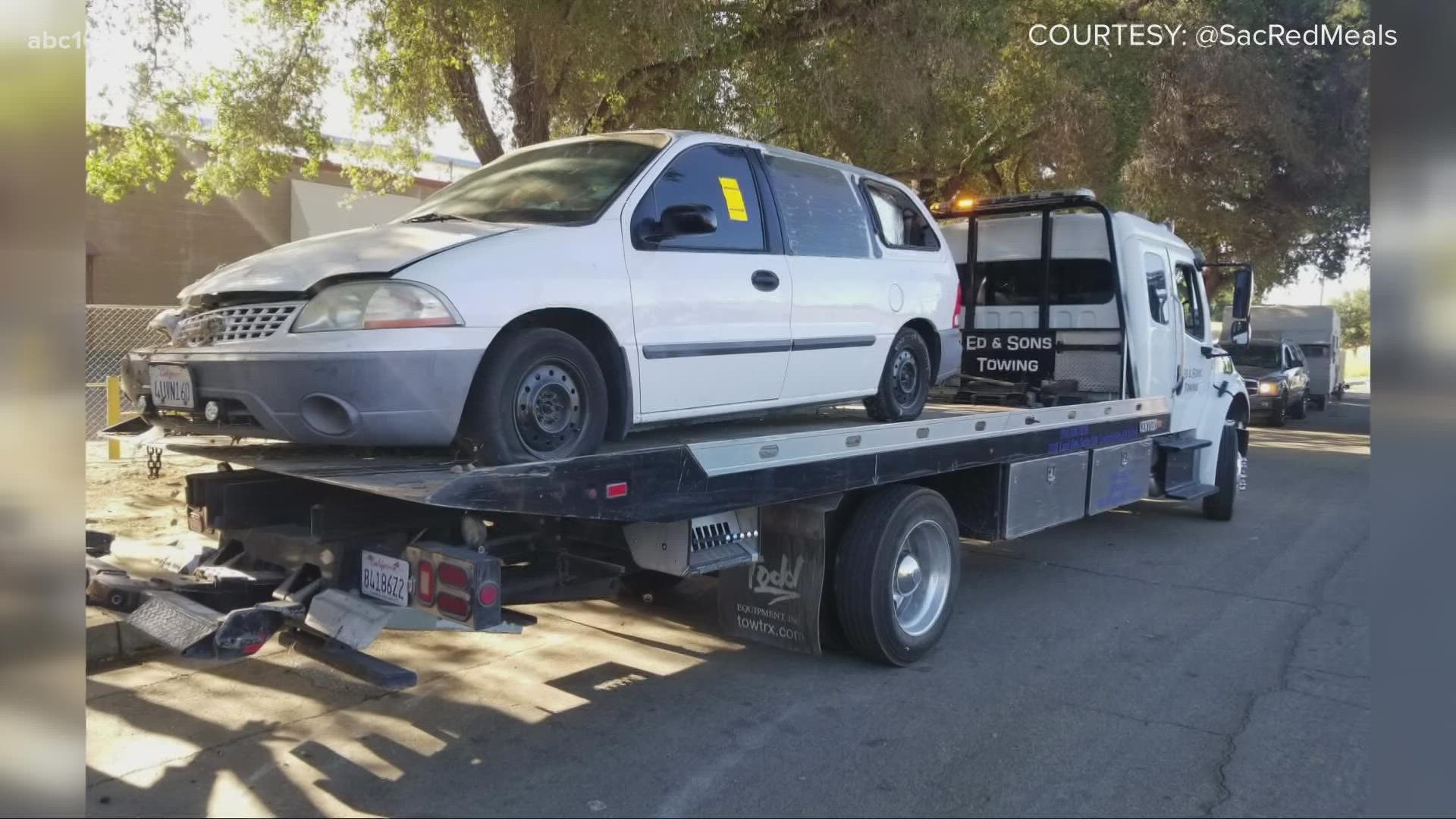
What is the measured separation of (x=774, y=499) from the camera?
4.91 m

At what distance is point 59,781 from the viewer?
3.32 meters

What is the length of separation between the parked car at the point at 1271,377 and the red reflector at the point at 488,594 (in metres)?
21.2

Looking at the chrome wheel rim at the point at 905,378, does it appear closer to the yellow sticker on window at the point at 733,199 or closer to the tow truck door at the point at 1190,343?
the yellow sticker on window at the point at 733,199

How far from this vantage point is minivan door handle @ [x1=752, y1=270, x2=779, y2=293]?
528 centimetres

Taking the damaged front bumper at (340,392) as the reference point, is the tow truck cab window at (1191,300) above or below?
above

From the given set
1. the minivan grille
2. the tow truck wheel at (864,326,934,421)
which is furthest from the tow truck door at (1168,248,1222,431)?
the minivan grille

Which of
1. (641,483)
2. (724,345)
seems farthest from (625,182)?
(641,483)

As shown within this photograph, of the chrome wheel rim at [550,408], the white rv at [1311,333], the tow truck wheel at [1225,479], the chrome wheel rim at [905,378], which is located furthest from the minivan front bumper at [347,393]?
the white rv at [1311,333]

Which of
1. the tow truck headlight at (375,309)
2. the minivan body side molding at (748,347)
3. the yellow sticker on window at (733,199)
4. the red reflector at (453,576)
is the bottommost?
the red reflector at (453,576)

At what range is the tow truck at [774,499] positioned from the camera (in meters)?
3.94

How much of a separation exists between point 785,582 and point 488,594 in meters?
1.96

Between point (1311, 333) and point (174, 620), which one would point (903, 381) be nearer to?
point (174, 620)

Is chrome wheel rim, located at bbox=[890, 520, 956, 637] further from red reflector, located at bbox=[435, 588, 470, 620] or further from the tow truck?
red reflector, located at bbox=[435, 588, 470, 620]

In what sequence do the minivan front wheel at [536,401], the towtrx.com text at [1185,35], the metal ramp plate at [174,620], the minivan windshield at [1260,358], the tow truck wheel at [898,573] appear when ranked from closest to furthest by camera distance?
the metal ramp plate at [174,620]
the minivan front wheel at [536,401]
the tow truck wheel at [898,573]
the towtrx.com text at [1185,35]
the minivan windshield at [1260,358]
